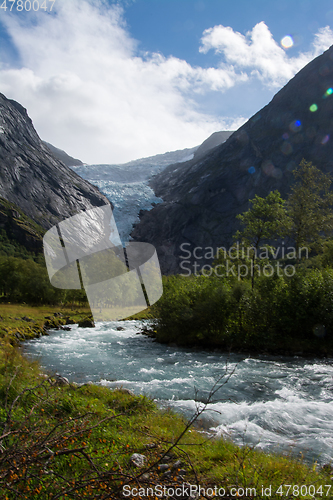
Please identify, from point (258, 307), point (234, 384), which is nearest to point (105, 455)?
point (234, 384)

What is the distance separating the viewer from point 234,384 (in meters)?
13.2

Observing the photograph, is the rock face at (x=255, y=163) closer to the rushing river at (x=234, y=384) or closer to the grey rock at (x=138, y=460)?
the rushing river at (x=234, y=384)

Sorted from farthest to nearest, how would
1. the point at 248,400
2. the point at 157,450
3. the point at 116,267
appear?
the point at 116,267
the point at 248,400
the point at 157,450

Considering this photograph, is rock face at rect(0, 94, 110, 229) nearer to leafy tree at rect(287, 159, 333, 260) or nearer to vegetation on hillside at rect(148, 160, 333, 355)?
vegetation on hillside at rect(148, 160, 333, 355)

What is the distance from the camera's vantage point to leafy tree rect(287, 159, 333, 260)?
3147cm

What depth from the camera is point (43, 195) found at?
608 ft

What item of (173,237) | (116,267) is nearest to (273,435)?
(116,267)

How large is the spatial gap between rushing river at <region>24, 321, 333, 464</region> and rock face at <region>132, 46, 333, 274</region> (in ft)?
463

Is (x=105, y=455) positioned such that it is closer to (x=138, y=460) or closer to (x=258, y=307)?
(x=138, y=460)

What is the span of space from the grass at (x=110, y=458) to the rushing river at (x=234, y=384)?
1023mm

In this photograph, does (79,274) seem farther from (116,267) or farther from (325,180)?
(325,180)

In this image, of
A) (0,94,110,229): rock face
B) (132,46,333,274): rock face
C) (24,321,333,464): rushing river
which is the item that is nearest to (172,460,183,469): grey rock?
(24,321,333,464): rushing river

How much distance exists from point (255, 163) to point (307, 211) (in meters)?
150

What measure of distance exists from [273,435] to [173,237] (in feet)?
585
